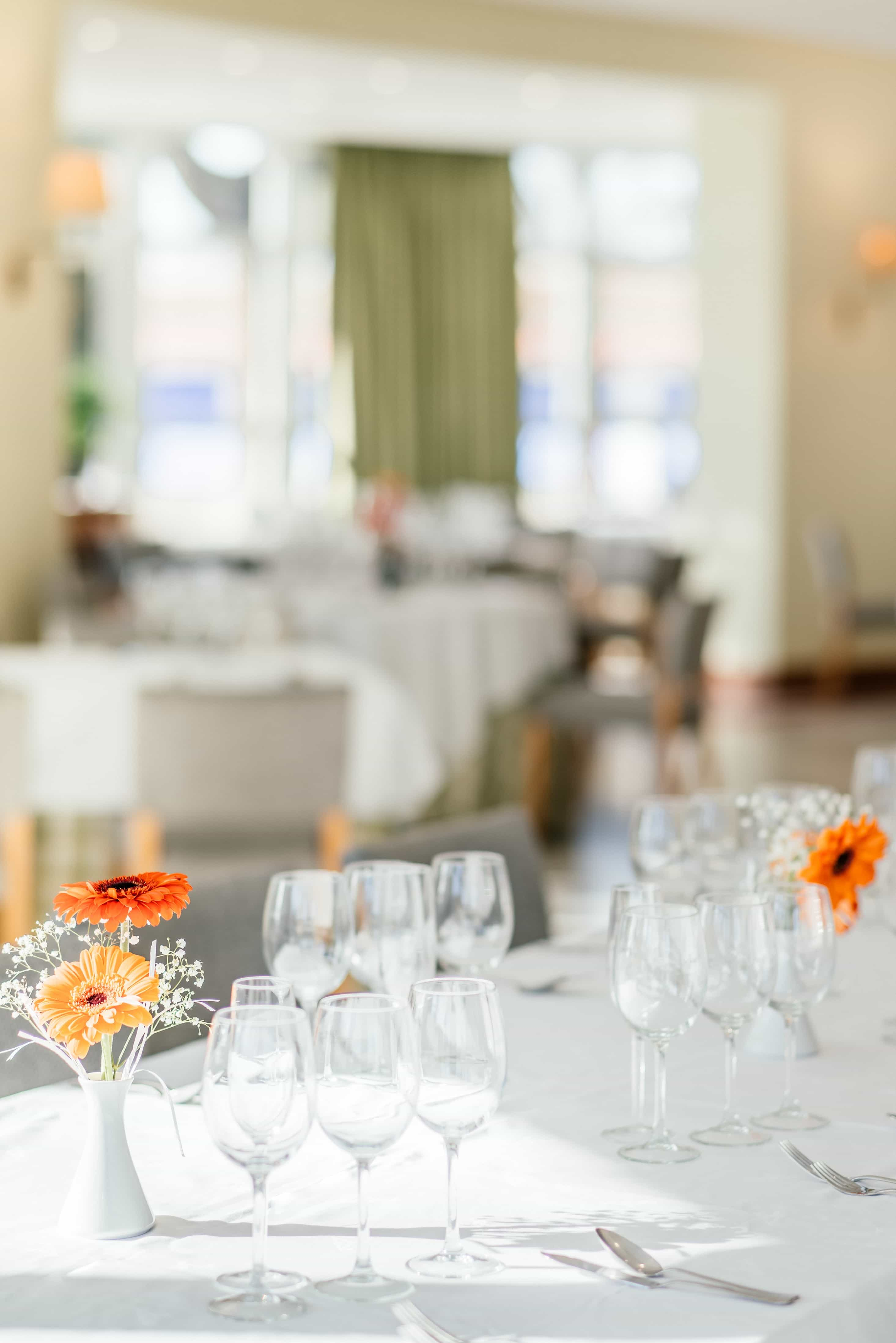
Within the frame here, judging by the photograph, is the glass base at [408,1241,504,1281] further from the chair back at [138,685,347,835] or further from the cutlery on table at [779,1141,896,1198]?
the chair back at [138,685,347,835]

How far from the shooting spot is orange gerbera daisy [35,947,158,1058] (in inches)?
48.9

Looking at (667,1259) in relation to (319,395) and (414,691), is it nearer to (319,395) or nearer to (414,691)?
(414,691)

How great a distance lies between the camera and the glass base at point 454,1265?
3.80 ft

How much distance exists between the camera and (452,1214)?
46.4 inches

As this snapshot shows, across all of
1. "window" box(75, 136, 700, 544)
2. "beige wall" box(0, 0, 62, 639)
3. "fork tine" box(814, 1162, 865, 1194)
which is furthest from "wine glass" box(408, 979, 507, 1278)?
"window" box(75, 136, 700, 544)

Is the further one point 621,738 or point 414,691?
point 621,738

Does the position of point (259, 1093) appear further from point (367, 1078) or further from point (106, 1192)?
point (106, 1192)

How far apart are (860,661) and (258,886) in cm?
977

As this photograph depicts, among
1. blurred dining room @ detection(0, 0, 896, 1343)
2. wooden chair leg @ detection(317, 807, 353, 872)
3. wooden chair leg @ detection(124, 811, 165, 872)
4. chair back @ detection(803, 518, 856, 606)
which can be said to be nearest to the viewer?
blurred dining room @ detection(0, 0, 896, 1343)

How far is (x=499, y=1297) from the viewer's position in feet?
3.69

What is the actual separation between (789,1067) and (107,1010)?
0.62 metres

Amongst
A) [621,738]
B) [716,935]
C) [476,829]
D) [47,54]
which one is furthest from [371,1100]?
[621,738]

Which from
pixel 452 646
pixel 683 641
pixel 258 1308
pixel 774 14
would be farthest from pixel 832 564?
pixel 258 1308

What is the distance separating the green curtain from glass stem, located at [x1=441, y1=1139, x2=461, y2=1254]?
1153 centimetres
